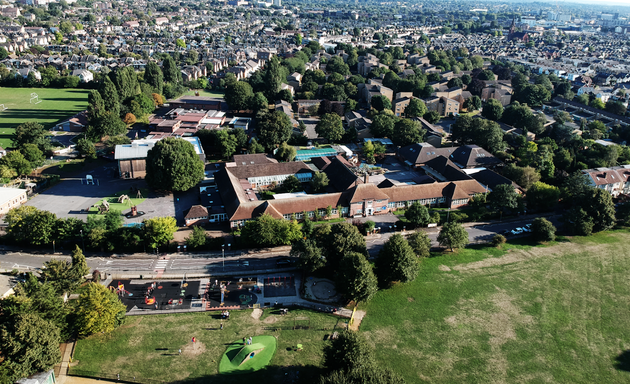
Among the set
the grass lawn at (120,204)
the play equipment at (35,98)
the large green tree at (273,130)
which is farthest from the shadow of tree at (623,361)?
the play equipment at (35,98)

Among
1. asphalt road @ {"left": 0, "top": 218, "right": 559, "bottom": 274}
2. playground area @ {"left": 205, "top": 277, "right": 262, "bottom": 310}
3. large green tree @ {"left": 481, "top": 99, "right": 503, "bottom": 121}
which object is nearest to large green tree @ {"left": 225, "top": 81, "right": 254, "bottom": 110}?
large green tree @ {"left": 481, "top": 99, "right": 503, "bottom": 121}

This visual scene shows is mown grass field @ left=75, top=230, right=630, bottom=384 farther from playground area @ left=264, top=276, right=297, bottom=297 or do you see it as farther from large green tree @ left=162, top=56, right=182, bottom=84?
large green tree @ left=162, top=56, right=182, bottom=84

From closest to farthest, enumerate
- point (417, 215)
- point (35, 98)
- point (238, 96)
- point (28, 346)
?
point (28, 346) < point (417, 215) < point (238, 96) < point (35, 98)

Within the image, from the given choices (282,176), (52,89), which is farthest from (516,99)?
(52,89)

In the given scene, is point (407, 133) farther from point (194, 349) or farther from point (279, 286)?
point (194, 349)

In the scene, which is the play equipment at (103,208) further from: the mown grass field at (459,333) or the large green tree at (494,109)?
the large green tree at (494,109)

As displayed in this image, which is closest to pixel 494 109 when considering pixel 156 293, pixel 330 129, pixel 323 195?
pixel 330 129
